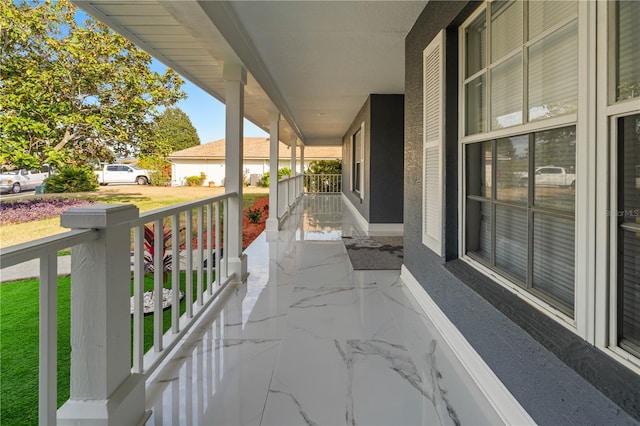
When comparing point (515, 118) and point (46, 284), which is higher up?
point (515, 118)

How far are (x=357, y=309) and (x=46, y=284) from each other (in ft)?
7.18

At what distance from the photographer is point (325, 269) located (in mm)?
4254

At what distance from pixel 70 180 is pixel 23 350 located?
10.7 metres

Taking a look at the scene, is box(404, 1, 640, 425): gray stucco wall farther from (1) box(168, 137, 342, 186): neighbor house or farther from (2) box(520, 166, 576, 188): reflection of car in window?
(1) box(168, 137, 342, 186): neighbor house

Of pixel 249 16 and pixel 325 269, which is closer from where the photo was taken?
pixel 249 16

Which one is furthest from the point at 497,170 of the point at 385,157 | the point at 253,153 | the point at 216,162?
the point at 216,162

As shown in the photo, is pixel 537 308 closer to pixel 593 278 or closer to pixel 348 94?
pixel 593 278

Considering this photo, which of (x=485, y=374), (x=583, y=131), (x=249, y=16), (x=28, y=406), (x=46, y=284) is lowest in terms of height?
(x=28, y=406)

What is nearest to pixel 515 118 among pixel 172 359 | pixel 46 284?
pixel 46 284

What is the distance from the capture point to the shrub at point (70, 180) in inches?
440

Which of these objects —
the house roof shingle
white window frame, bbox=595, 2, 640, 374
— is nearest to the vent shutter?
white window frame, bbox=595, 2, 640, 374

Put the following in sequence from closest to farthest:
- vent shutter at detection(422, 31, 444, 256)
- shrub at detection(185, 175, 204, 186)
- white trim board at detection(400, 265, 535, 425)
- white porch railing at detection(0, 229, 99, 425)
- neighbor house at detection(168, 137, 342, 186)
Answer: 1. white porch railing at detection(0, 229, 99, 425)
2. white trim board at detection(400, 265, 535, 425)
3. vent shutter at detection(422, 31, 444, 256)
4. shrub at detection(185, 175, 204, 186)
5. neighbor house at detection(168, 137, 342, 186)

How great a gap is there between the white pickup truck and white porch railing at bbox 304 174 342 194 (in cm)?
746

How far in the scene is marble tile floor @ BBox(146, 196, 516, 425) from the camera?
1664mm
